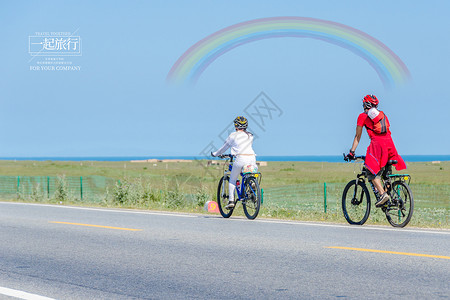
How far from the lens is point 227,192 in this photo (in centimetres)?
1298

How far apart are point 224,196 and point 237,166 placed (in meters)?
0.95

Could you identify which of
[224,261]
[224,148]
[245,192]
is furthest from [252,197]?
[224,261]

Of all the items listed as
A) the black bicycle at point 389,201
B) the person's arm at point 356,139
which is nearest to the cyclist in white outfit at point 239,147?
the black bicycle at point 389,201

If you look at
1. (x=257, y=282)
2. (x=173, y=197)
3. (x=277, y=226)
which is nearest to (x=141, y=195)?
(x=173, y=197)

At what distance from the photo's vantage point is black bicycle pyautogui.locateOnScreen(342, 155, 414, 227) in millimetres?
10297

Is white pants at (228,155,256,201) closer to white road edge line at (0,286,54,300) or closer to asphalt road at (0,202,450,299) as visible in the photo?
asphalt road at (0,202,450,299)

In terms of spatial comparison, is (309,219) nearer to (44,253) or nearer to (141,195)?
(44,253)

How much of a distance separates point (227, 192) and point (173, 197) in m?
5.58

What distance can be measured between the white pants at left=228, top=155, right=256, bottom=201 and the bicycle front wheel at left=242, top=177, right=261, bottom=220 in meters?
0.29

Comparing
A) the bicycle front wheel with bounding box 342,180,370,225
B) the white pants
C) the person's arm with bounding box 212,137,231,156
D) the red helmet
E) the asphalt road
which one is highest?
the red helmet

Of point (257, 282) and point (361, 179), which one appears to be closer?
point (257, 282)

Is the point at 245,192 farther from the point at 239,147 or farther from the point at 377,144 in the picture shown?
the point at 377,144

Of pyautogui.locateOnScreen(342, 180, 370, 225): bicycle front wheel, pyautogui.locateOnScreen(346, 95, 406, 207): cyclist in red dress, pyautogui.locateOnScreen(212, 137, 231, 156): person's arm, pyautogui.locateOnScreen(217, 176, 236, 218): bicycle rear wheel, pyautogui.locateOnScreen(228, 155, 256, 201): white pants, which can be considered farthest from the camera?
pyautogui.locateOnScreen(217, 176, 236, 218): bicycle rear wheel

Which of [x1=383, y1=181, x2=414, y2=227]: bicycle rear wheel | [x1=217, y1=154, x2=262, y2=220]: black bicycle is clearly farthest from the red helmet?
[x1=217, y1=154, x2=262, y2=220]: black bicycle
